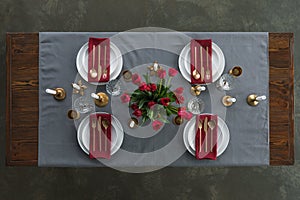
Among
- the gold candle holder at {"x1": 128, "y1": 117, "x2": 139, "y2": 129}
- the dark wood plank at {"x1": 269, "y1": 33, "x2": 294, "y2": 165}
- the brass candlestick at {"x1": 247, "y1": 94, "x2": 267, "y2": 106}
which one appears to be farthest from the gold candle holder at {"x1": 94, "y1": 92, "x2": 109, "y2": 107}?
the dark wood plank at {"x1": 269, "y1": 33, "x2": 294, "y2": 165}

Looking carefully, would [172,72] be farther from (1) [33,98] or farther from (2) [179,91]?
(1) [33,98]

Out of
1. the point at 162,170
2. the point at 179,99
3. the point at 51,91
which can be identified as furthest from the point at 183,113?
the point at 162,170

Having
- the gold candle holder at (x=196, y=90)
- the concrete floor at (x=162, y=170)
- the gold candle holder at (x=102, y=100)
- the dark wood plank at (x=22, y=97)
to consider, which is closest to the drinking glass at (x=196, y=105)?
the gold candle holder at (x=196, y=90)

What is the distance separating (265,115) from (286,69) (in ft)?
0.69

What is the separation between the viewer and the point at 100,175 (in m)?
2.04

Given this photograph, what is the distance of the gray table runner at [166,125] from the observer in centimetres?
142

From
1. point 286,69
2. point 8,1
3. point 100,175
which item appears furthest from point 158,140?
point 8,1

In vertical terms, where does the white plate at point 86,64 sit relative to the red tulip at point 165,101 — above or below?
above

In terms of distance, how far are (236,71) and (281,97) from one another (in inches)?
8.7

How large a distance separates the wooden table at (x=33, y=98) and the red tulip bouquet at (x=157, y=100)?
379 millimetres

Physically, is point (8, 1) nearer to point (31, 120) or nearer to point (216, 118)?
point (31, 120)

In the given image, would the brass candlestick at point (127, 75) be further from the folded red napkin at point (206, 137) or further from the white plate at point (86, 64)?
the folded red napkin at point (206, 137)

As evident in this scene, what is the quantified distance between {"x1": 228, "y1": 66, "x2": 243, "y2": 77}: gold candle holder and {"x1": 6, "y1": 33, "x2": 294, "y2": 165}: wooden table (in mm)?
141

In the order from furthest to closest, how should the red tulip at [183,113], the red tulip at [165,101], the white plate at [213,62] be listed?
the white plate at [213,62] < the red tulip at [183,113] < the red tulip at [165,101]
